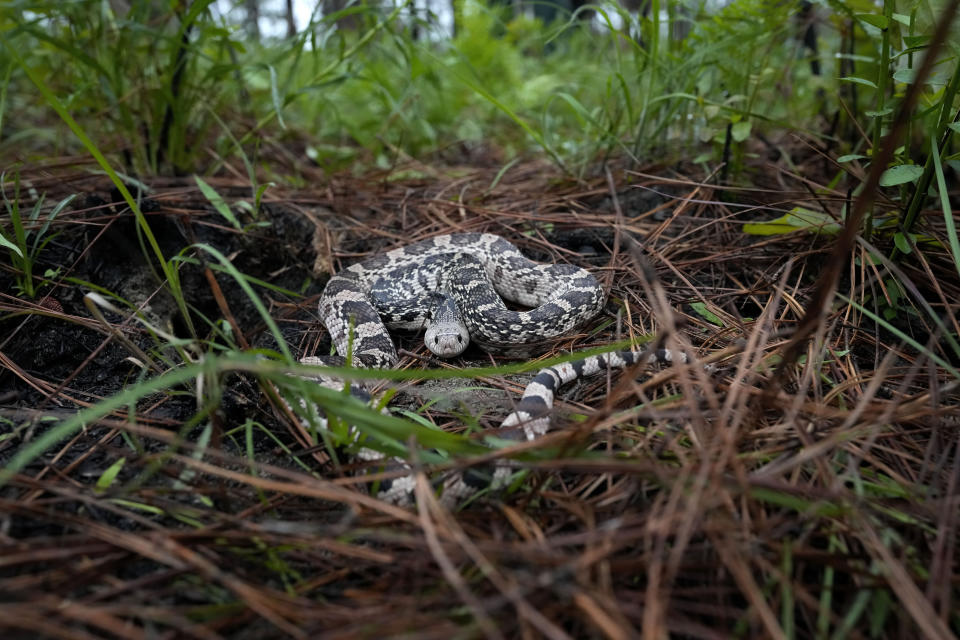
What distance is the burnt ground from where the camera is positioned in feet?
5.88

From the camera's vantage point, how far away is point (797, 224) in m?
3.79

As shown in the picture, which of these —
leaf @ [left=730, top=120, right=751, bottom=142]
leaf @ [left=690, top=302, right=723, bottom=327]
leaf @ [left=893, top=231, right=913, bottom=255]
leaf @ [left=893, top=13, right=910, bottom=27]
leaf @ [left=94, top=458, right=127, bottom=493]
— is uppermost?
leaf @ [left=893, top=13, right=910, bottom=27]

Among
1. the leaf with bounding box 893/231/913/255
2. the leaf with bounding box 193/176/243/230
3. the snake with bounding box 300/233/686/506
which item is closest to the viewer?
the leaf with bounding box 893/231/913/255

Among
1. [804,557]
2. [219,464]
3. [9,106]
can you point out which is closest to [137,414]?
[219,464]

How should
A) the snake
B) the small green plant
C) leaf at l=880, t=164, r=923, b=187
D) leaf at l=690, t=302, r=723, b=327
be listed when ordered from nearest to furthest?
leaf at l=880, t=164, r=923, b=187 → the small green plant → leaf at l=690, t=302, r=723, b=327 → the snake

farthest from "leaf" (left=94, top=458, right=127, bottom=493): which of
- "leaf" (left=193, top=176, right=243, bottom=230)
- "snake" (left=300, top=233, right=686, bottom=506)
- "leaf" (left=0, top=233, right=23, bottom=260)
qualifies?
"leaf" (left=193, top=176, right=243, bottom=230)

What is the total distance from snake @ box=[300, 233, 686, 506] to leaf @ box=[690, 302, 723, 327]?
0.59 m

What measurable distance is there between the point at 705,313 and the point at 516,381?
1.34 m

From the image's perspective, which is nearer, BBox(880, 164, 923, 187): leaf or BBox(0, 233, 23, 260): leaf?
BBox(880, 164, 923, 187): leaf

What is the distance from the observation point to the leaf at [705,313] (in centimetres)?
366

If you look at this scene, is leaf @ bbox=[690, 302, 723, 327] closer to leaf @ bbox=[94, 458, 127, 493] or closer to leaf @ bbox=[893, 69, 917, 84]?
leaf @ bbox=[893, 69, 917, 84]

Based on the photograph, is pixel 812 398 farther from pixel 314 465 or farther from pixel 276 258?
pixel 276 258

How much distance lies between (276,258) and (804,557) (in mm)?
4287

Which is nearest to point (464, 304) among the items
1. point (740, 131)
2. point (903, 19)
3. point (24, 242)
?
point (740, 131)
